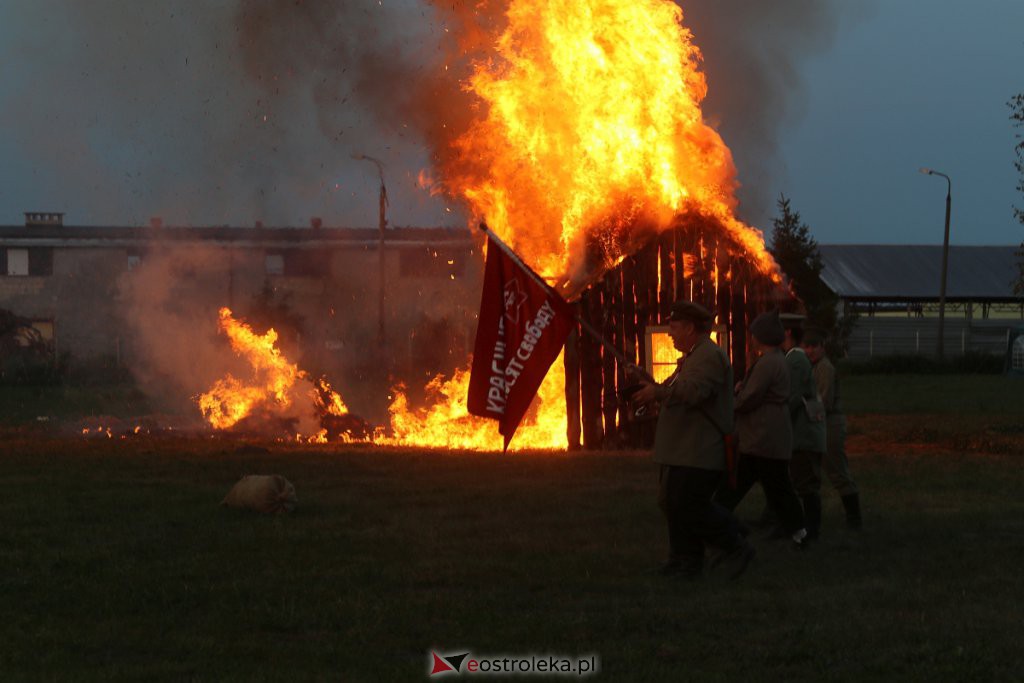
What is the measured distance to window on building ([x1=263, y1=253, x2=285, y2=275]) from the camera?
5647 centimetres

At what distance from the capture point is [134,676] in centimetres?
679

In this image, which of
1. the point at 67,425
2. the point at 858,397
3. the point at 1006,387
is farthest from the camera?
the point at 1006,387

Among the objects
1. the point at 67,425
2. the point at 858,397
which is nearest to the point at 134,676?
the point at 67,425

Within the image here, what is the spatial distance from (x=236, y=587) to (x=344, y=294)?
45.1 metres

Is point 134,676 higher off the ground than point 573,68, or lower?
lower

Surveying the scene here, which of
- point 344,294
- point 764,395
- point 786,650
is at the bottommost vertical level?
point 786,650

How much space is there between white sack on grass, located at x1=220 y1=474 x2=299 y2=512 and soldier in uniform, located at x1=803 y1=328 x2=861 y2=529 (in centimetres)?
495

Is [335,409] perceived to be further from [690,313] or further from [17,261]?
[17,261]

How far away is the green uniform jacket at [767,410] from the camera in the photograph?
10.3 m

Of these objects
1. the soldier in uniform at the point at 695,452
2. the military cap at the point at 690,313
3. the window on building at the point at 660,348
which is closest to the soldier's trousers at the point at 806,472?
the soldier in uniform at the point at 695,452

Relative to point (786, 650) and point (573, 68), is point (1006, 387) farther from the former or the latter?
point (786, 650)

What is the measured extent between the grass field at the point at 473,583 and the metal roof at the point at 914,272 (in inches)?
1990

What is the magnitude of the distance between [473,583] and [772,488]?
262 cm

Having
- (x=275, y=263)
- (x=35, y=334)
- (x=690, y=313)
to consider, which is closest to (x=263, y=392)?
(x=690, y=313)
